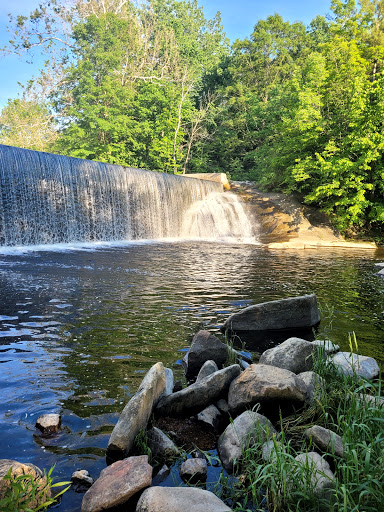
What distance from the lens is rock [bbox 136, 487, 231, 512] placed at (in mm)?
2154

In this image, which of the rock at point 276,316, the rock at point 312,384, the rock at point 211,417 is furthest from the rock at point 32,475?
the rock at point 276,316

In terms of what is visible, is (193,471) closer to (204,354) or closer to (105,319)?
(204,354)

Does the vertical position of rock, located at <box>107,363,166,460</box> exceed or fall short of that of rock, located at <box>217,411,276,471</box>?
it exceeds it

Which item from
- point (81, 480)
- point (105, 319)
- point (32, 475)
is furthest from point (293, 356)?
point (105, 319)

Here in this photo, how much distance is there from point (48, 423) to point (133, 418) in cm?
75

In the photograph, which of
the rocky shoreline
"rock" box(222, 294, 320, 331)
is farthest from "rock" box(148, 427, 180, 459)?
"rock" box(222, 294, 320, 331)

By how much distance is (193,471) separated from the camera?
2.70 m

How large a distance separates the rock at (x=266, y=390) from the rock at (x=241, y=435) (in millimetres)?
214

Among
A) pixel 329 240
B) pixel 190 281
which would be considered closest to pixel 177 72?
pixel 329 240

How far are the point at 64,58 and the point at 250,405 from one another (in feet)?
133

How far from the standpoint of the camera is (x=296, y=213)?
22.0 meters

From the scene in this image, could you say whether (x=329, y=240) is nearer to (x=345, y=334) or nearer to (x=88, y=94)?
(x=345, y=334)

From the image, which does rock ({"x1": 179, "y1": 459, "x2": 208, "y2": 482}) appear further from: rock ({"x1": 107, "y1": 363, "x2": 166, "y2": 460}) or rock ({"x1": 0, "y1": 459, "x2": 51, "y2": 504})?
rock ({"x1": 0, "y1": 459, "x2": 51, "y2": 504})

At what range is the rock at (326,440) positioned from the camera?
2627 millimetres
